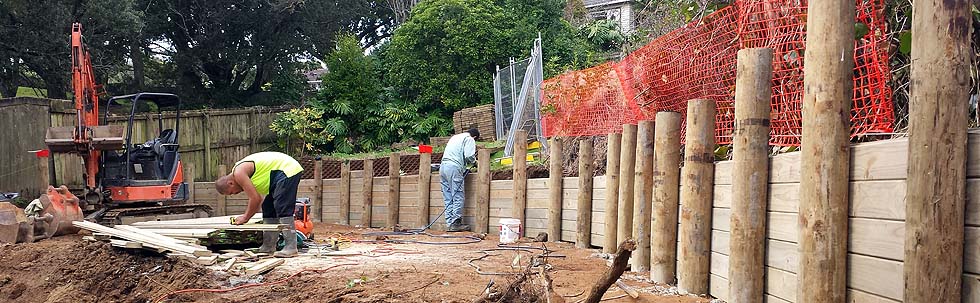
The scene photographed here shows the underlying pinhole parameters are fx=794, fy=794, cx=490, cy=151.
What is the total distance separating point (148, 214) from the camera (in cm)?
1130

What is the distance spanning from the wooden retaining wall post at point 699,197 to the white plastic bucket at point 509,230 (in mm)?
3989

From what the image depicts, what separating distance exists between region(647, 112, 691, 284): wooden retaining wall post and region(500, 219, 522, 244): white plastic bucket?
3420mm

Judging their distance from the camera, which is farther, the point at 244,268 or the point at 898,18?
the point at 244,268

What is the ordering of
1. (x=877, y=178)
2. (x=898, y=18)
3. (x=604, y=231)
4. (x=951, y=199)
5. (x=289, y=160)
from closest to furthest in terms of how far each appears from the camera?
(x=951, y=199)
(x=877, y=178)
(x=898, y=18)
(x=604, y=231)
(x=289, y=160)

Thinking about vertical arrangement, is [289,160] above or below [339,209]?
above

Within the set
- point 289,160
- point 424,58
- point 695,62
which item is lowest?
point 289,160

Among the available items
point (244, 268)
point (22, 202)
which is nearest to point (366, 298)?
point (244, 268)

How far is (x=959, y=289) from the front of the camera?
10.4ft

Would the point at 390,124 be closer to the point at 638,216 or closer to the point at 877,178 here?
the point at 638,216

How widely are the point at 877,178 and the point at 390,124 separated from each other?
16.9m

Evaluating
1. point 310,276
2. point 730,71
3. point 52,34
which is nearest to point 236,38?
point 52,34

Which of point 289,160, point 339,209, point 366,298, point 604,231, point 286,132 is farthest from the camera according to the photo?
point 286,132

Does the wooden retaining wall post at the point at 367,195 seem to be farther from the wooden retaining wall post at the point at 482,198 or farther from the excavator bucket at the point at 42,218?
the excavator bucket at the point at 42,218

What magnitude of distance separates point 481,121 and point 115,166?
24.9 ft
